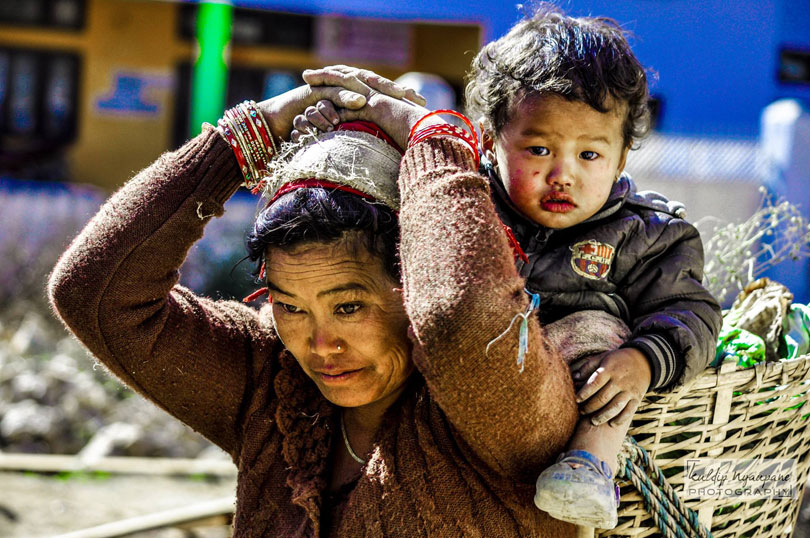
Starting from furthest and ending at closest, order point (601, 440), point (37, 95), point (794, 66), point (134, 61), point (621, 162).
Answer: point (37, 95) < point (134, 61) < point (794, 66) < point (621, 162) < point (601, 440)

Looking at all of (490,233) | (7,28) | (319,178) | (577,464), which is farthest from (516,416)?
(7,28)

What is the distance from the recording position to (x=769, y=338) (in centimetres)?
233

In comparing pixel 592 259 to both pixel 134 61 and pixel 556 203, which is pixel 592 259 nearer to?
pixel 556 203

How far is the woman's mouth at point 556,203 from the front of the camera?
7.25 feet

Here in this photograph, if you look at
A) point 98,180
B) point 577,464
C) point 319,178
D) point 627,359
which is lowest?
point 98,180

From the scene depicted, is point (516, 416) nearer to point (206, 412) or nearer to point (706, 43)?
point (206, 412)

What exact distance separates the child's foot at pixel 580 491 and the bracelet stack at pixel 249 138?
1.06m

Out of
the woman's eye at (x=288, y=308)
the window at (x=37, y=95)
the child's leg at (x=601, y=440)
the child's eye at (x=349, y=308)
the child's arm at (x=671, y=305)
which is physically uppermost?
the child's arm at (x=671, y=305)

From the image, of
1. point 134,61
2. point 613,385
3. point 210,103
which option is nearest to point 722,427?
point 613,385

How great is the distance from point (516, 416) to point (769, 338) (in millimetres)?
1053

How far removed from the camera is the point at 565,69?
7.19ft

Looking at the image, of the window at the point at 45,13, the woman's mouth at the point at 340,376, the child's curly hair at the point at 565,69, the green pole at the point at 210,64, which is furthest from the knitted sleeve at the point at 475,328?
the window at the point at 45,13

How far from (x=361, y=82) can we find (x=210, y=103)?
10160 mm

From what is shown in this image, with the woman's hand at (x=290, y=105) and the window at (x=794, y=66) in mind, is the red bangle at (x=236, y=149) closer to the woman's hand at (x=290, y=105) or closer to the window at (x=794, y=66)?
the woman's hand at (x=290, y=105)
